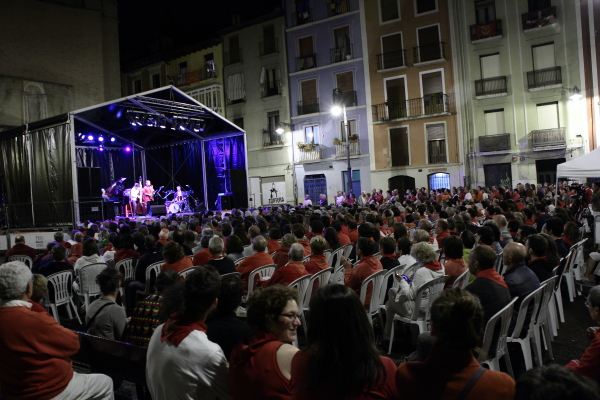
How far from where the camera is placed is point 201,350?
89.2 inches

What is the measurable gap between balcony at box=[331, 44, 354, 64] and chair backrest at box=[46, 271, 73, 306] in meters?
21.9

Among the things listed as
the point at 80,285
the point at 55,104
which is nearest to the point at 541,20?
the point at 80,285

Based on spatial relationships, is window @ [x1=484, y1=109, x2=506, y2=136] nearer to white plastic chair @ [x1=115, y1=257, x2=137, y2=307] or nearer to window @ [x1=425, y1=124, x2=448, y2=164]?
window @ [x1=425, y1=124, x2=448, y2=164]

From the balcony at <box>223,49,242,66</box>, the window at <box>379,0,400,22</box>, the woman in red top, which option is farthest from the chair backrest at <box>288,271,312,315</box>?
the balcony at <box>223,49,242,66</box>

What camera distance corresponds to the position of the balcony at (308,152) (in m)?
25.9

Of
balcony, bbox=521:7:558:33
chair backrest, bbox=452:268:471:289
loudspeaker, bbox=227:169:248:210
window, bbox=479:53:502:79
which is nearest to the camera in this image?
chair backrest, bbox=452:268:471:289

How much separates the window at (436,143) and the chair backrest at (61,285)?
20117 mm

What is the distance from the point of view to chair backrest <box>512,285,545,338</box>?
3395 millimetres

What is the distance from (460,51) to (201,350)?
23.6m

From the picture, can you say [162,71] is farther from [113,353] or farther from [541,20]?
[113,353]

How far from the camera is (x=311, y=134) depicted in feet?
86.0

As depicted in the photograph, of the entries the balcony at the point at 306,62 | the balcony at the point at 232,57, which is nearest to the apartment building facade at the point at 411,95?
the balcony at the point at 306,62

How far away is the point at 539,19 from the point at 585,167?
1408 cm

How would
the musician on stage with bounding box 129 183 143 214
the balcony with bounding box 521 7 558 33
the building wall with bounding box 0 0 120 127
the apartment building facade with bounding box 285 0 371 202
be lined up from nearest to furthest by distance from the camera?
the musician on stage with bounding box 129 183 143 214 < the balcony with bounding box 521 7 558 33 < the building wall with bounding box 0 0 120 127 < the apartment building facade with bounding box 285 0 371 202
